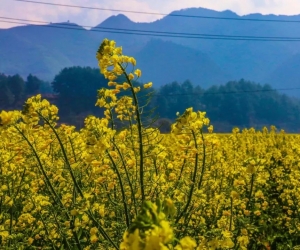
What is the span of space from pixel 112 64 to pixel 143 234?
191cm

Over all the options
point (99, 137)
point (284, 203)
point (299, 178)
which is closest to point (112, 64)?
point (99, 137)

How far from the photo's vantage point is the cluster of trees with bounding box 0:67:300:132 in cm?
7181

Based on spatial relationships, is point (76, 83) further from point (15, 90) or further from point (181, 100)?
point (181, 100)

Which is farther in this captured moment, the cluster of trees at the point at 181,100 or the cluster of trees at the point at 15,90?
the cluster of trees at the point at 181,100

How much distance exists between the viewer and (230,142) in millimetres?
11188

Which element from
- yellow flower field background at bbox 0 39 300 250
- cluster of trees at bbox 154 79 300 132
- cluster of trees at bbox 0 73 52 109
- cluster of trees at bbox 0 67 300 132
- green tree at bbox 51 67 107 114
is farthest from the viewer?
cluster of trees at bbox 154 79 300 132

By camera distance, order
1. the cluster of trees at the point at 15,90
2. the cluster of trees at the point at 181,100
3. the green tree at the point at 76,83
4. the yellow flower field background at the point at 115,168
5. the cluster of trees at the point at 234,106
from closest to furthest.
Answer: the yellow flower field background at the point at 115,168 → the cluster of trees at the point at 15,90 → the cluster of trees at the point at 181,100 → the green tree at the point at 76,83 → the cluster of trees at the point at 234,106

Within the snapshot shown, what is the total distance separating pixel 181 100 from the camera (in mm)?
90125

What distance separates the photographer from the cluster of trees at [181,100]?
71812mm

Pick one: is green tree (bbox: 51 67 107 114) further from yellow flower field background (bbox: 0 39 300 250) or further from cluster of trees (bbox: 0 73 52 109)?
yellow flower field background (bbox: 0 39 300 250)

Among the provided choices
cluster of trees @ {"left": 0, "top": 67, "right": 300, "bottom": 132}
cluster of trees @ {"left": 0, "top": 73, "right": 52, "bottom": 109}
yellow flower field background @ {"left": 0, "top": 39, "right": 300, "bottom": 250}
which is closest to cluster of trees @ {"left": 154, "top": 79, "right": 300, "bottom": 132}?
cluster of trees @ {"left": 0, "top": 67, "right": 300, "bottom": 132}

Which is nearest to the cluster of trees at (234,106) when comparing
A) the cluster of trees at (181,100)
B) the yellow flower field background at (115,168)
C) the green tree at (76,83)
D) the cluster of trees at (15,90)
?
the cluster of trees at (181,100)

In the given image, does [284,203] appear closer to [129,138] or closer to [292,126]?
[129,138]

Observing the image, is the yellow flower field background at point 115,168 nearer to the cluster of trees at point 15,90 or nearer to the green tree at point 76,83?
the cluster of trees at point 15,90
